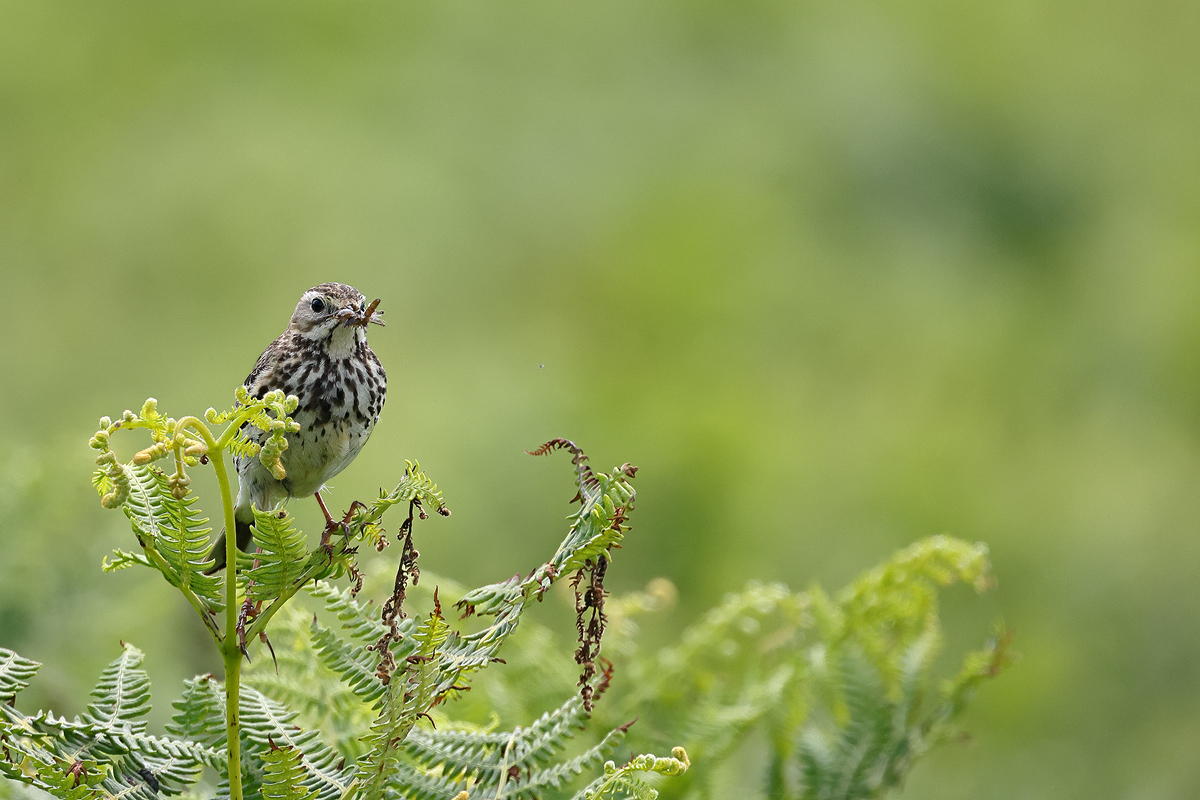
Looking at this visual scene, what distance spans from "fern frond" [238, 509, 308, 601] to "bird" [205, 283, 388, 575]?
752mm

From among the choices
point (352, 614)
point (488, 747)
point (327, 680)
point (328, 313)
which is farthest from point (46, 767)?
point (328, 313)

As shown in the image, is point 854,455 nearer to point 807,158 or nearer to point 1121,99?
point 807,158

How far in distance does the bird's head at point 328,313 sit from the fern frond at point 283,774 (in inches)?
40.0

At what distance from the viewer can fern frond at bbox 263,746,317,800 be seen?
122 centimetres

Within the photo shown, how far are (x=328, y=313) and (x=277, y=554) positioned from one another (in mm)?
1032

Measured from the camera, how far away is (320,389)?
2104mm

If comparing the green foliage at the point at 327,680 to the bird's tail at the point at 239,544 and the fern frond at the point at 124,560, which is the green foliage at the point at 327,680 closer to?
the fern frond at the point at 124,560

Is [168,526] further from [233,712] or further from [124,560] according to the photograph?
[233,712]

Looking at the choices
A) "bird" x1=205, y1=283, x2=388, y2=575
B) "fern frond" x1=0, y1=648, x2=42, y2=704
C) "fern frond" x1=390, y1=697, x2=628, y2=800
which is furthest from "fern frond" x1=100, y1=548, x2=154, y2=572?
"bird" x1=205, y1=283, x2=388, y2=575

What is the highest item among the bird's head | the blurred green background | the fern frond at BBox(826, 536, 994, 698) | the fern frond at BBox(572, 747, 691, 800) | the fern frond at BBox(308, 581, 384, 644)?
the blurred green background

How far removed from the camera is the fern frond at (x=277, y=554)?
1.20 meters

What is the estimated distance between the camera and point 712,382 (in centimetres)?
726

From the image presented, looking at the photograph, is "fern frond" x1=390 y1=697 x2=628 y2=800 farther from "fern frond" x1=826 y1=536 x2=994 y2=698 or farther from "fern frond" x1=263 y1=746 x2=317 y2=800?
"fern frond" x1=826 y1=536 x2=994 y2=698

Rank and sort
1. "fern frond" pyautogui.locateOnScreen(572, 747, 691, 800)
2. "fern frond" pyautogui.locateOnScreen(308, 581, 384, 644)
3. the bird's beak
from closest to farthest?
"fern frond" pyautogui.locateOnScreen(572, 747, 691, 800) → "fern frond" pyautogui.locateOnScreen(308, 581, 384, 644) → the bird's beak
